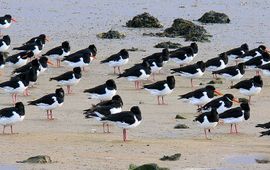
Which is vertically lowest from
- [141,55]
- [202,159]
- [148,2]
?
[202,159]

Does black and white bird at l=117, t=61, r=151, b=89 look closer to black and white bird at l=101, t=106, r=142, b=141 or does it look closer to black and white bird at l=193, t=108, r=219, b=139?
black and white bird at l=193, t=108, r=219, b=139

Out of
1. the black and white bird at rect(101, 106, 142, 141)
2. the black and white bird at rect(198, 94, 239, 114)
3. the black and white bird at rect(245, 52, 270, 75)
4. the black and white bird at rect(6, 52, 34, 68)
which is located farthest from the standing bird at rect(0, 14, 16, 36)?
the black and white bird at rect(101, 106, 142, 141)

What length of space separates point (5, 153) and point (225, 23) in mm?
19545

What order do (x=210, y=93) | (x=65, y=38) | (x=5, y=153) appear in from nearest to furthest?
→ (x=5, y=153)
(x=210, y=93)
(x=65, y=38)

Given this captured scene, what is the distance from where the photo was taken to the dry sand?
15.0m

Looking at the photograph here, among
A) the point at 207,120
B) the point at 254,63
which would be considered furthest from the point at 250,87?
the point at 207,120

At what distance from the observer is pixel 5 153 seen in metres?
14.9

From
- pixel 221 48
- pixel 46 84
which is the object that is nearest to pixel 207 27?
pixel 221 48

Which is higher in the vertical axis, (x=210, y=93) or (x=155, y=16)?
(x=155, y=16)

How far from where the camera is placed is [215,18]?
3334 centimetres

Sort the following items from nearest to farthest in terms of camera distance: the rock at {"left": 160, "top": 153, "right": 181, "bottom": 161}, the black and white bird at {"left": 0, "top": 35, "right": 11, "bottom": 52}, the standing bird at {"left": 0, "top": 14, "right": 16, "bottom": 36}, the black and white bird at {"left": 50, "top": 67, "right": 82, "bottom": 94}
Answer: the rock at {"left": 160, "top": 153, "right": 181, "bottom": 161} < the black and white bird at {"left": 50, "top": 67, "right": 82, "bottom": 94} < the black and white bird at {"left": 0, "top": 35, "right": 11, "bottom": 52} < the standing bird at {"left": 0, "top": 14, "right": 16, "bottom": 36}

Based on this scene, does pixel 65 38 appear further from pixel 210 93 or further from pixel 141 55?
pixel 210 93

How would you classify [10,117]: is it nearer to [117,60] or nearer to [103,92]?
[103,92]

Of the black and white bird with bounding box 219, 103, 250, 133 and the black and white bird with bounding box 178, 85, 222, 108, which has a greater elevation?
the black and white bird with bounding box 178, 85, 222, 108
